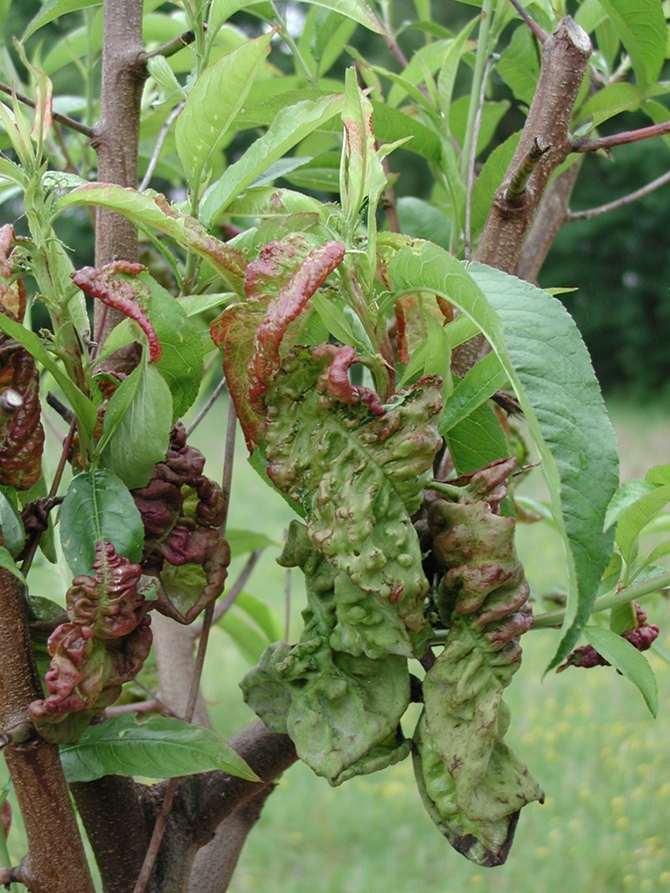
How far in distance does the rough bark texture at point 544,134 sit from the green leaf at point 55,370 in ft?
1.13

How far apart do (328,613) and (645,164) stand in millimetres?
11231

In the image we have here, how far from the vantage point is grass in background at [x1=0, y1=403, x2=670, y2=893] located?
2252 mm

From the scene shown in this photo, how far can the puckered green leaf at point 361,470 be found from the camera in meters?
0.53

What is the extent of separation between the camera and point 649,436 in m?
7.95

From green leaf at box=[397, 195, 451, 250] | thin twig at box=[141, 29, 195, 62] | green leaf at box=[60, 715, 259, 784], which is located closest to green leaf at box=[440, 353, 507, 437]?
green leaf at box=[60, 715, 259, 784]

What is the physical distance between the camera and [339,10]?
2.22 feet

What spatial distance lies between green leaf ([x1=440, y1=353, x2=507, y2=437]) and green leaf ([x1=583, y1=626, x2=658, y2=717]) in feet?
0.59

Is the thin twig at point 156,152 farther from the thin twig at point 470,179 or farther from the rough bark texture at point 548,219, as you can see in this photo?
the rough bark texture at point 548,219

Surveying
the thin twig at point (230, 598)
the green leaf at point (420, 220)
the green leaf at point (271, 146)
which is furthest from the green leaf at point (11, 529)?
the green leaf at point (420, 220)

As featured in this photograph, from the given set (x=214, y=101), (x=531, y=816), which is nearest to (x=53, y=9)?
(x=214, y=101)

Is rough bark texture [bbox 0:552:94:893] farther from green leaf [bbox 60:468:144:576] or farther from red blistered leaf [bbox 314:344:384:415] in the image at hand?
red blistered leaf [bbox 314:344:384:415]

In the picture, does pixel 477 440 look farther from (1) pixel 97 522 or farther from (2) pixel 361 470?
(1) pixel 97 522

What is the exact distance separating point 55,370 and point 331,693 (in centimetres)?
27

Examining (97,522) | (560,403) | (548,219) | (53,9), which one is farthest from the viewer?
(548,219)
